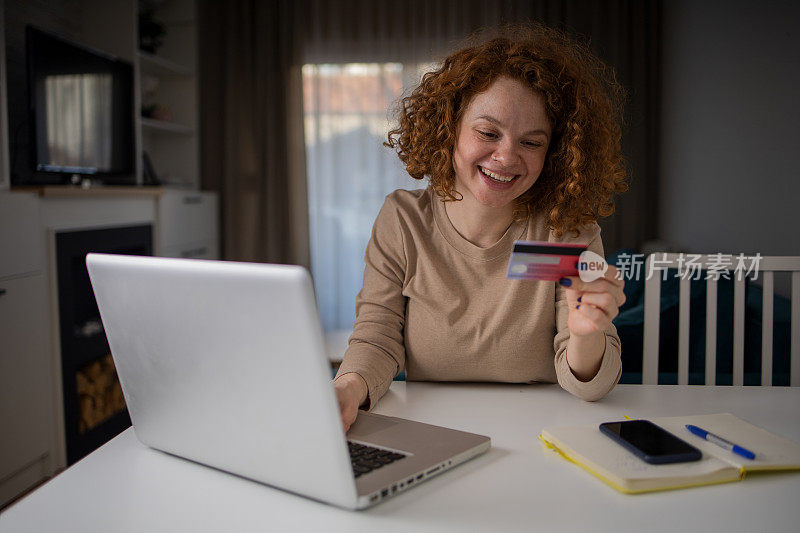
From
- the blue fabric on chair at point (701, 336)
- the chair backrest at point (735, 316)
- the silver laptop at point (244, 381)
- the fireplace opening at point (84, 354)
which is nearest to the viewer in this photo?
the silver laptop at point (244, 381)

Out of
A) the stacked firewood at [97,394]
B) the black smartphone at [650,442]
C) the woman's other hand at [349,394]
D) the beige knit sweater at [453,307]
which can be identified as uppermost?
the beige knit sweater at [453,307]

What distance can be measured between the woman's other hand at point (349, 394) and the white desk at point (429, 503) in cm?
17

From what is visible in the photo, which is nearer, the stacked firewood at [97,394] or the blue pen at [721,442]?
the blue pen at [721,442]

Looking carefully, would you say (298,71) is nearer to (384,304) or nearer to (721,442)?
(384,304)

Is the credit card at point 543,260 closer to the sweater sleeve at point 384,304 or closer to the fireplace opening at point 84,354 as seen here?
the sweater sleeve at point 384,304

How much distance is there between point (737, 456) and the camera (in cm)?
76

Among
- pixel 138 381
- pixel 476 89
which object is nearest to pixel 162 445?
pixel 138 381

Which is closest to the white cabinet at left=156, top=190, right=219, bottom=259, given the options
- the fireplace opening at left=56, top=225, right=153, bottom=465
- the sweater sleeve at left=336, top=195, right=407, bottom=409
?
the fireplace opening at left=56, top=225, right=153, bottom=465

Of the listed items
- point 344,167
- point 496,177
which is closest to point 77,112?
point 344,167

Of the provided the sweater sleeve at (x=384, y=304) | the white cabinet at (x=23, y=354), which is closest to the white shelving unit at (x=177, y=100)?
the white cabinet at (x=23, y=354)

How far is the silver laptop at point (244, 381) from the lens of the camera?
59 centimetres

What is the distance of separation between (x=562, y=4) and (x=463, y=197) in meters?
3.40

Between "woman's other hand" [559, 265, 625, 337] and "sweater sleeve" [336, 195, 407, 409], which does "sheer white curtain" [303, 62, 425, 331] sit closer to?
"sweater sleeve" [336, 195, 407, 409]

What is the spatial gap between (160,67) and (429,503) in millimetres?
3803
